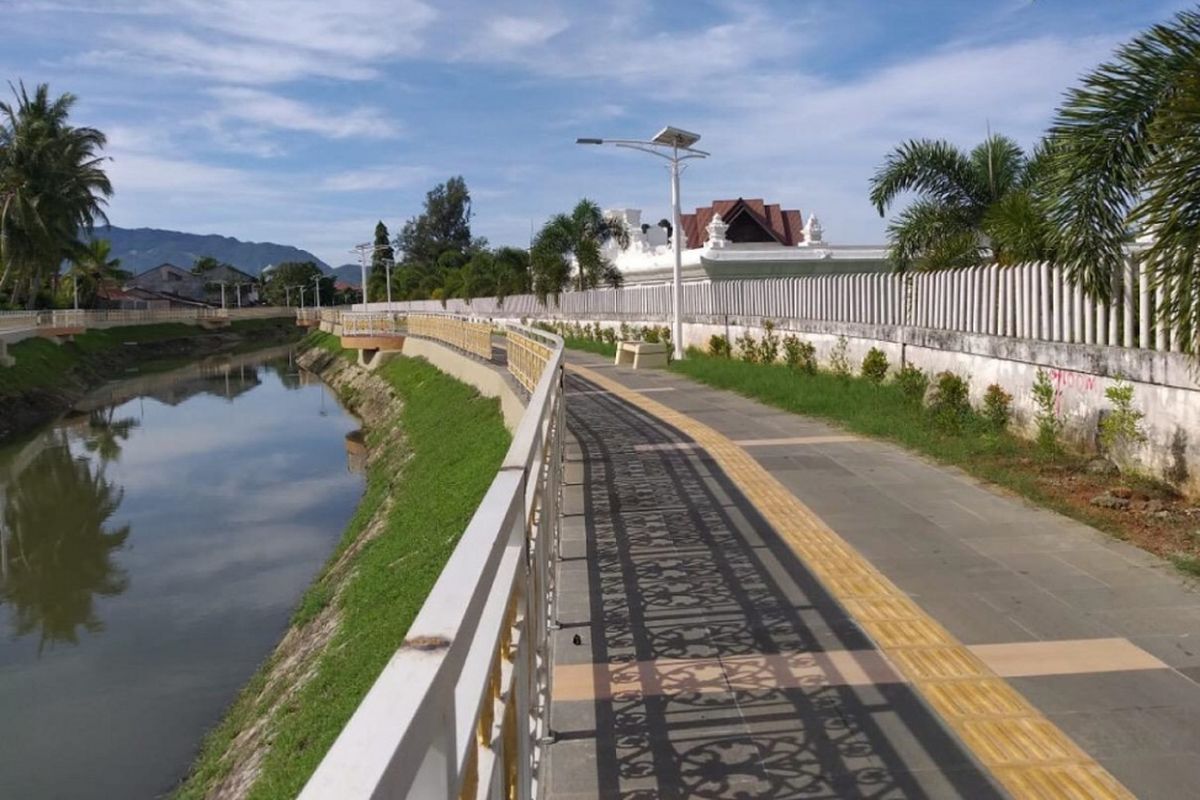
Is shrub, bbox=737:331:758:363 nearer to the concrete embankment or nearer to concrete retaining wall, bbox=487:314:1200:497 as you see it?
concrete retaining wall, bbox=487:314:1200:497

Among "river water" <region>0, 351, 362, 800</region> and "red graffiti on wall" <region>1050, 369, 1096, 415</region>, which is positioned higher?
"red graffiti on wall" <region>1050, 369, 1096, 415</region>

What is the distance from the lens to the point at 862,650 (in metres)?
5.05

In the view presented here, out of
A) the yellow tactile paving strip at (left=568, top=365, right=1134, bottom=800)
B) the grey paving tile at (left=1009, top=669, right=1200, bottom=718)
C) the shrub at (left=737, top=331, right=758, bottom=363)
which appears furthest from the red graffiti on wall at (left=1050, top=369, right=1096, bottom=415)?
the shrub at (left=737, top=331, right=758, bottom=363)

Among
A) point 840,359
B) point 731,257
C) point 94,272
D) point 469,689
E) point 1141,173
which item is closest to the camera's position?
point 469,689

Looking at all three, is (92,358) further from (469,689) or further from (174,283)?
(174,283)

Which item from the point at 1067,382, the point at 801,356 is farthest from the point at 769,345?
the point at 1067,382

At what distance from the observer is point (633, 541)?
7316mm

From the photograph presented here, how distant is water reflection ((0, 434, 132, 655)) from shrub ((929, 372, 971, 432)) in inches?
428

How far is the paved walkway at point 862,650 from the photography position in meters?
3.86

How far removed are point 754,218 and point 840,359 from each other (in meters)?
31.3

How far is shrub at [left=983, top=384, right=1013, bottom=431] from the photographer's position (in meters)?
11.0

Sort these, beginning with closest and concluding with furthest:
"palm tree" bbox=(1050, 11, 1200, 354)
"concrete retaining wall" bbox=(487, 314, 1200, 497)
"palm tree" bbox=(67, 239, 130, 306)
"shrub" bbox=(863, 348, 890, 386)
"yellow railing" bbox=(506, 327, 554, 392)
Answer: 1. "palm tree" bbox=(1050, 11, 1200, 354)
2. "concrete retaining wall" bbox=(487, 314, 1200, 497)
3. "yellow railing" bbox=(506, 327, 554, 392)
4. "shrub" bbox=(863, 348, 890, 386)
5. "palm tree" bbox=(67, 239, 130, 306)

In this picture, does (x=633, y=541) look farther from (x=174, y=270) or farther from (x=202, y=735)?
(x=174, y=270)

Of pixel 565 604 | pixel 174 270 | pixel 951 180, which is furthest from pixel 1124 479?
pixel 174 270
